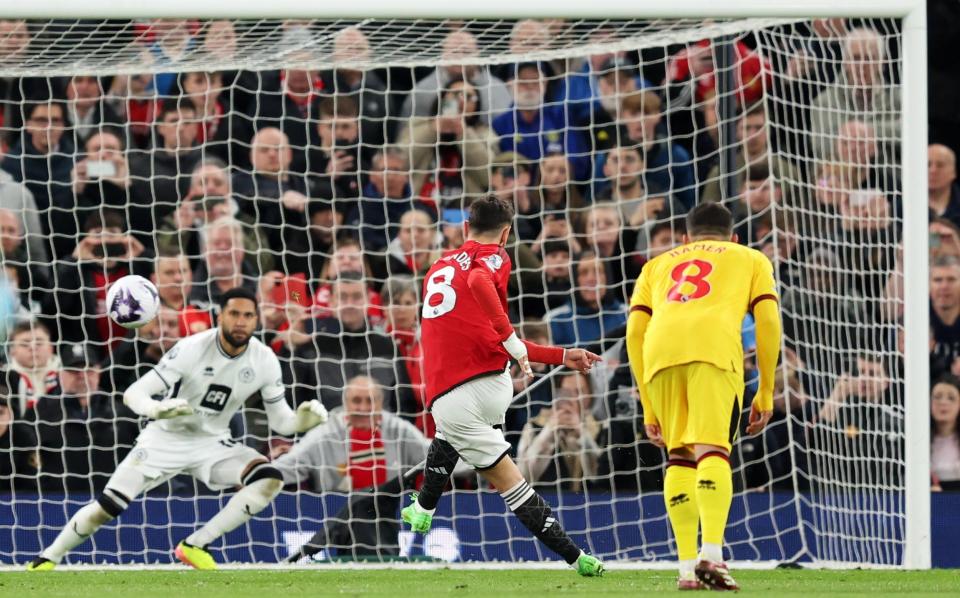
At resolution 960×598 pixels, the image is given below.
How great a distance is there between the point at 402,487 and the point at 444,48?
102 inches

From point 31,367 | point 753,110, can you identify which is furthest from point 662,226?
point 31,367

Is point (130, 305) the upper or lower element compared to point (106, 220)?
lower

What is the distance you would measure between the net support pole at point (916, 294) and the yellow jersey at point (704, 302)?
191cm

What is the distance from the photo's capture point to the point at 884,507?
25.9ft

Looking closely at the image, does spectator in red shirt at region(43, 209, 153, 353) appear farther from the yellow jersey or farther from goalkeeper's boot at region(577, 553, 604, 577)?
the yellow jersey

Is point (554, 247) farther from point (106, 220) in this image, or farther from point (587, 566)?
point (587, 566)

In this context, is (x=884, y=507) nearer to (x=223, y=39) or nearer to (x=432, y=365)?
(x=432, y=365)

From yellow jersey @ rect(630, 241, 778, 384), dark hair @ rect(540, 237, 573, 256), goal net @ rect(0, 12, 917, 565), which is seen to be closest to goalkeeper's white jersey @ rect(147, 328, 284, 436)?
goal net @ rect(0, 12, 917, 565)

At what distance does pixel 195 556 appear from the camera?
765cm

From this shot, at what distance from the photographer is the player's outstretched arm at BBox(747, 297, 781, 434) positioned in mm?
5469

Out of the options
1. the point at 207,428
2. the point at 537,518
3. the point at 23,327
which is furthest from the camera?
the point at 23,327

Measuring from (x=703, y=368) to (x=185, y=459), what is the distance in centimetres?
364

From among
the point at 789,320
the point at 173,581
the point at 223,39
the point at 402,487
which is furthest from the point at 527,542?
the point at 223,39

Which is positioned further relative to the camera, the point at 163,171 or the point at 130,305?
the point at 163,171
